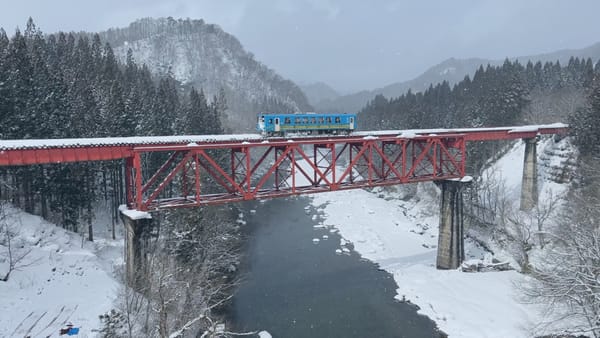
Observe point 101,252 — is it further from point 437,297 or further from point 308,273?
point 437,297

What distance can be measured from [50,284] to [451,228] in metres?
30.8

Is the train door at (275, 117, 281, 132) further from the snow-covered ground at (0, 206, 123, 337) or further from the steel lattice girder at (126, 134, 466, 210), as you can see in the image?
the snow-covered ground at (0, 206, 123, 337)

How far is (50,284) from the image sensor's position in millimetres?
20281

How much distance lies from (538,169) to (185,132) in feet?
160

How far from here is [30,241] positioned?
24.6 meters

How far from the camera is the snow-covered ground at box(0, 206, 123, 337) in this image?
16.8m

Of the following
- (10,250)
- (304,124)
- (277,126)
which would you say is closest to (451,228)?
(304,124)

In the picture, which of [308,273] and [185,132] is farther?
[185,132]

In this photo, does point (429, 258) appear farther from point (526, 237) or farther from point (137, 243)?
point (137, 243)

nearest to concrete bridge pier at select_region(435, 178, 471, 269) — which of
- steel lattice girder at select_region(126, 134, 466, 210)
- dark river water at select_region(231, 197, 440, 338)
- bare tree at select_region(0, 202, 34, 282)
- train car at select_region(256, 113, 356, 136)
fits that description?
steel lattice girder at select_region(126, 134, 466, 210)

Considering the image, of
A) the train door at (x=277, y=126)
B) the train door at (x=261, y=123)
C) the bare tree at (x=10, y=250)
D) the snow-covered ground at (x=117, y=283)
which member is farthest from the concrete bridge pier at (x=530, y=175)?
the bare tree at (x=10, y=250)

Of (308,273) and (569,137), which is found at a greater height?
(569,137)

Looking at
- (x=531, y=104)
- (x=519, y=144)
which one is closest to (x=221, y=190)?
(x=519, y=144)

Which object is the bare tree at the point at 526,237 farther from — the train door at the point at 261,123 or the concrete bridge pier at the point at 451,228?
the train door at the point at 261,123
